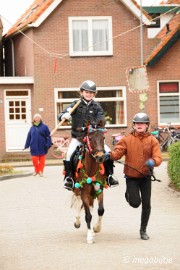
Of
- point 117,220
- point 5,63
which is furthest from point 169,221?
point 5,63

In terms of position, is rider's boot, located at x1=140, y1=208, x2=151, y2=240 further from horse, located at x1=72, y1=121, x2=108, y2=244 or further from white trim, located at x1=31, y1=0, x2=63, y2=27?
white trim, located at x1=31, y1=0, x2=63, y2=27

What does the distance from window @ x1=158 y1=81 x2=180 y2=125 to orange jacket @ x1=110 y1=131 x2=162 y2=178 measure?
25.6m

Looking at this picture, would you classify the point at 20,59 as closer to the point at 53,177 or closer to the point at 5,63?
the point at 5,63

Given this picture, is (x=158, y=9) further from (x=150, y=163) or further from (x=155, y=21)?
(x=150, y=163)

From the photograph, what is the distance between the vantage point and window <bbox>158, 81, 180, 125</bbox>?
3697 cm

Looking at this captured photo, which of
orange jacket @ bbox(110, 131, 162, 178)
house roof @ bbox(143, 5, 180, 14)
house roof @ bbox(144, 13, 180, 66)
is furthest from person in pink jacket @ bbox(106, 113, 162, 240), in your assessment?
house roof @ bbox(143, 5, 180, 14)

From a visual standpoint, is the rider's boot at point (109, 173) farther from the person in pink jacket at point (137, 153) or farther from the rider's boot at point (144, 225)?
the rider's boot at point (144, 225)

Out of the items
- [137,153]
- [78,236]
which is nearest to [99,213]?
[78,236]

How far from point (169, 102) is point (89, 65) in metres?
4.06

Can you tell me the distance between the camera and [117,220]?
13898 mm

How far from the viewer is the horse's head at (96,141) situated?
1127 cm

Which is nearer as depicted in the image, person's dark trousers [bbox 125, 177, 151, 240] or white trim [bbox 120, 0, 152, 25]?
person's dark trousers [bbox 125, 177, 151, 240]

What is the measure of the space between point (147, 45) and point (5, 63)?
832 cm

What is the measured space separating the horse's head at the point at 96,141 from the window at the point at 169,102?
25565mm
